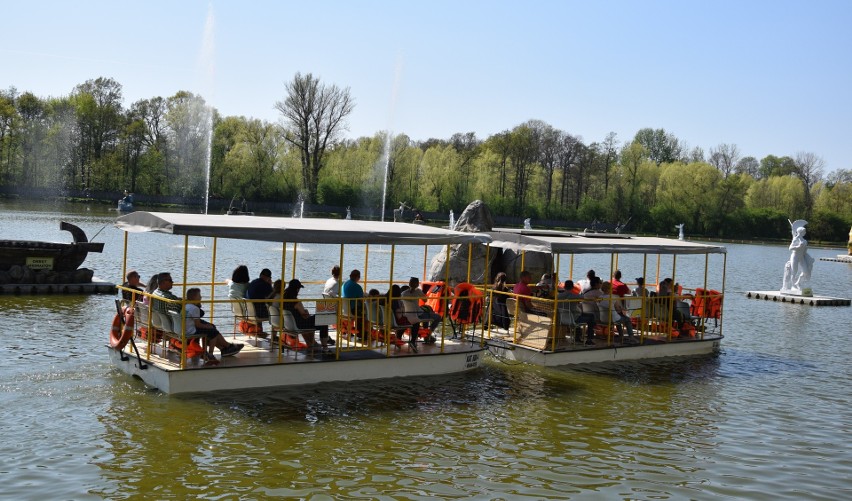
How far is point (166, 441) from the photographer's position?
12.1m

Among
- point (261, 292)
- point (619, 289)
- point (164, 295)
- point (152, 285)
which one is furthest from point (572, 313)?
point (152, 285)

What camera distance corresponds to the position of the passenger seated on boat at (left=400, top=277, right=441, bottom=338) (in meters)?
17.4

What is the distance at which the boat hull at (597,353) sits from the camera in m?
19.0

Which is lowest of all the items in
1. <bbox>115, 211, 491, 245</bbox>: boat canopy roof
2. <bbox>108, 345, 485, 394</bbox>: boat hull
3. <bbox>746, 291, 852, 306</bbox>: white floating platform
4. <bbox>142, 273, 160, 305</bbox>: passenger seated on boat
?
<bbox>108, 345, 485, 394</bbox>: boat hull

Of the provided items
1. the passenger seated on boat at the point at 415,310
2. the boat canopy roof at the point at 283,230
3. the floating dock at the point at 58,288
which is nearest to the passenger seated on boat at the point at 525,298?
the boat canopy roof at the point at 283,230

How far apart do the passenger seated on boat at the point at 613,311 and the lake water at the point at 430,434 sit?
109 cm

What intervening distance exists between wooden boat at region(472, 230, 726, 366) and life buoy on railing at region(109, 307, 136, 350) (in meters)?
8.37

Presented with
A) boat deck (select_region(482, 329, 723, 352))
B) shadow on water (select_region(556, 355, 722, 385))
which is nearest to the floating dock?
boat deck (select_region(482, 329, 723, 352))

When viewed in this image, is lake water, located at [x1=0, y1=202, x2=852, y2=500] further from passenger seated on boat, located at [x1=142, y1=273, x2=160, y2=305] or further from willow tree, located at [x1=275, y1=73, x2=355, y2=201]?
willow tree, located at [x1=275, y1=73, x2=355, y2=201]

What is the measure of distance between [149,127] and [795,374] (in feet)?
290

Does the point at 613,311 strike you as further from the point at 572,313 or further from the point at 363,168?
the point at 363,168

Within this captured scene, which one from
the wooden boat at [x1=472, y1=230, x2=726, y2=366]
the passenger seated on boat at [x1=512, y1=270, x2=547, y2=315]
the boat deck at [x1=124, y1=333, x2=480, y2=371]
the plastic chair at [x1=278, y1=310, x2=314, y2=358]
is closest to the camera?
the boat deck at [x1=124, y1=333, x2=480, y2=371]

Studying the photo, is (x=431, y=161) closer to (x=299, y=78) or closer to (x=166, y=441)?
(x=299, y=78)

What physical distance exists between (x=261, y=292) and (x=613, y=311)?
9239mm
